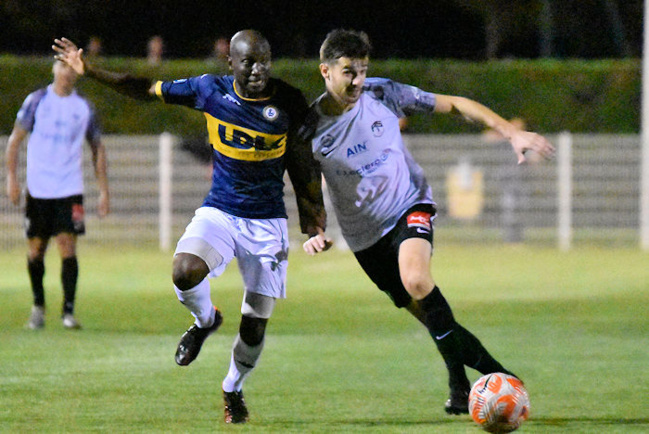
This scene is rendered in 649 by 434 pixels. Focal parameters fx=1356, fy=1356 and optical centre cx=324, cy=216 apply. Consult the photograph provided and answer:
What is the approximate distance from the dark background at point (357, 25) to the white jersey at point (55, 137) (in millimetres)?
21592

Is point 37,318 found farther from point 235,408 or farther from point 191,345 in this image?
point 235,408

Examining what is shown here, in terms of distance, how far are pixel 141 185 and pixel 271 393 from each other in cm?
1456

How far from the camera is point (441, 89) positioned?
88.9 feet

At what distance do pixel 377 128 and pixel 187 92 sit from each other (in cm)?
107

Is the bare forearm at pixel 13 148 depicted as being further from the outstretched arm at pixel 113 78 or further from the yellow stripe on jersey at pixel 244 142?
the yellow stripe on jersey at pixel 244 142

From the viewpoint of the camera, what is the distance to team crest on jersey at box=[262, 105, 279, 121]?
7.27 m

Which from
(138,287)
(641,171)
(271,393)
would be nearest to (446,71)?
(641,171)

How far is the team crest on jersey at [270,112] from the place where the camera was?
Result: 7.27 meters

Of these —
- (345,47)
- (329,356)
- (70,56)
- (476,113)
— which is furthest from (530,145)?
(329,356)

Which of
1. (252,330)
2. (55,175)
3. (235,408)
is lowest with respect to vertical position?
(235,408)

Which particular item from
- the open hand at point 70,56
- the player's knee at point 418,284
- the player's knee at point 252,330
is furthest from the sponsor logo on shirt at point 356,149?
the open hand at point 70,56

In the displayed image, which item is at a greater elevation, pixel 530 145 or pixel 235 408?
pixel 530 145

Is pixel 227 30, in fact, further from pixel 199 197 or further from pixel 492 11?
pixel 199 197

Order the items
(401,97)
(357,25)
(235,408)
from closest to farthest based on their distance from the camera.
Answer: (235,408) → (401,97) → (357,25)
